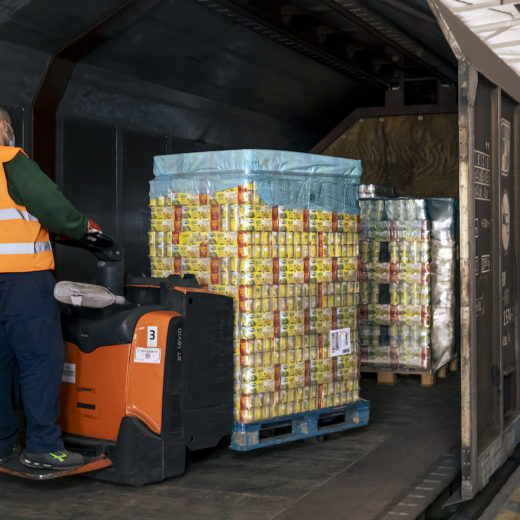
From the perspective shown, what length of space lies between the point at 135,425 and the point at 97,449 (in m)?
0.33

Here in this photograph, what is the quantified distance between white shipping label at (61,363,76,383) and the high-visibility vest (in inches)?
29.2

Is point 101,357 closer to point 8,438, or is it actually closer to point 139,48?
point 8,438

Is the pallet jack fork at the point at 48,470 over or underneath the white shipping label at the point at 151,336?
underneath

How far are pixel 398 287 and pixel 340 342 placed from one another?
2.44 m

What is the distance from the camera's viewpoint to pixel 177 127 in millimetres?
9359

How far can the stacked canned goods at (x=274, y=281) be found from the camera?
213 inches

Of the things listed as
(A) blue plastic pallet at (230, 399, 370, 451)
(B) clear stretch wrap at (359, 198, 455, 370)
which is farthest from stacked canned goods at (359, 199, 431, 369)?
(A) blue plastic pallet at (230, 399, 370, 451)

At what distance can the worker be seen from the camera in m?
4.60

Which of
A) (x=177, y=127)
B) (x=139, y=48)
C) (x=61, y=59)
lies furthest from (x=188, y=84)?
(x=61, y=59)

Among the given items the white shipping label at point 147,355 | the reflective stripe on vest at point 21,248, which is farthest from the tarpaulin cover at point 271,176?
the reflective stripe on vest at point 21,248

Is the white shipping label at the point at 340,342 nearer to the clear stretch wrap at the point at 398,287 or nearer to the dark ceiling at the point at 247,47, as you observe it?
the clear stretch wrap at the point at 398,287

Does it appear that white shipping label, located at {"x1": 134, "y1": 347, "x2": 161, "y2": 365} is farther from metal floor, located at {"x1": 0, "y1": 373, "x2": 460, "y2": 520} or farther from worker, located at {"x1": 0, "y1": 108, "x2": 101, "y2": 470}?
metal floor, located at {"x1": 0, "y1": 373, "x2": 460, "y2": 520}

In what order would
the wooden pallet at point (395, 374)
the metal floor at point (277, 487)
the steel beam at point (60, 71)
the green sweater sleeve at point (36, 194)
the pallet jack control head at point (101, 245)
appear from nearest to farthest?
the metal floor at point (277, 487) → the green sweater sleeve at point (36, 194) → the pallet jack control head at point (101, 245) → the steel beam at point (60, 71) → the wooden pallet at point (395, 374)

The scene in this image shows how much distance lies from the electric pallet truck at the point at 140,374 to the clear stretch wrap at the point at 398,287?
3271 millimetres
